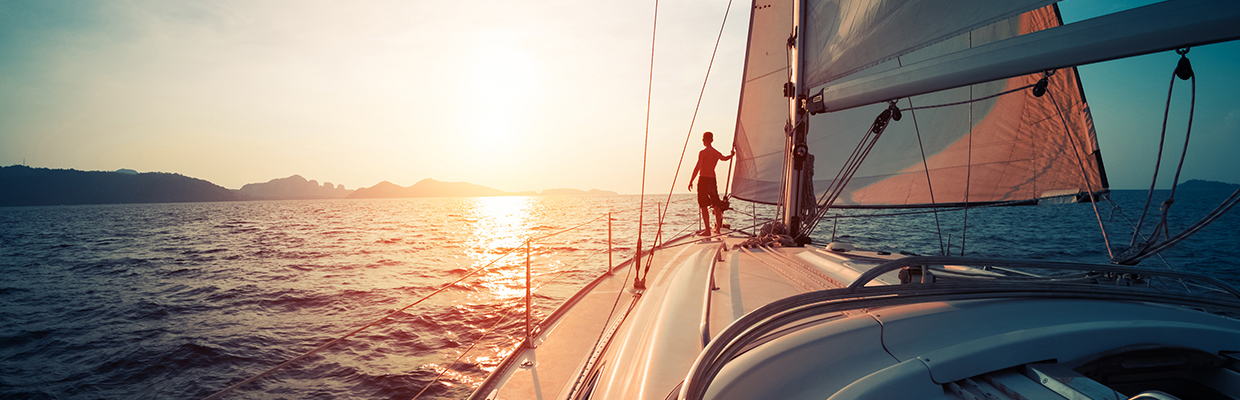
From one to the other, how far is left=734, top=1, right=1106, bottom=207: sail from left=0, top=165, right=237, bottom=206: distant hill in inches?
5013

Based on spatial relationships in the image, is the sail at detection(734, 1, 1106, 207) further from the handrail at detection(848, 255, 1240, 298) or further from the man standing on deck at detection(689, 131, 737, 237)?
the handrail at detection(848, 255, 1240, 298)

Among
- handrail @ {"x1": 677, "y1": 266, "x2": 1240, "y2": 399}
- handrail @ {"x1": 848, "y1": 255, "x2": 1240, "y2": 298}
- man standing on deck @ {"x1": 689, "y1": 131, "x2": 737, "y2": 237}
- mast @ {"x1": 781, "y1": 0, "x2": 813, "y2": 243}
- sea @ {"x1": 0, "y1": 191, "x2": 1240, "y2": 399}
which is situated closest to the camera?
handrail @ {"x1": 677, "y1": 266, "x2": 1240, "y2": 399}

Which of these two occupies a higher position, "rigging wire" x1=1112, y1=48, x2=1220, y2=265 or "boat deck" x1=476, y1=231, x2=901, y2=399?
"rigging wire" x1=1112, y1=48, x2=1220, y2=265

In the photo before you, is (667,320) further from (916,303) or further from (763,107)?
(763,107)

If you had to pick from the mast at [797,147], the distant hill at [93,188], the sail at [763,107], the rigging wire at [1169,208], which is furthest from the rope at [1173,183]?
the distant hill at [93,188]

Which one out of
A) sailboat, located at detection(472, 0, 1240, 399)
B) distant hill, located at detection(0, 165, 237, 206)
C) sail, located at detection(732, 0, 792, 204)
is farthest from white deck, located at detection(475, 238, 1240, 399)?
distant hill, located at detection(0, 165, 237, 206)

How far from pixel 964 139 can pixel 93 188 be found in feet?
441

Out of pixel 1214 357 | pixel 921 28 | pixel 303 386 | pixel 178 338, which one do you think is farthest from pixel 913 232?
pixel 178 338

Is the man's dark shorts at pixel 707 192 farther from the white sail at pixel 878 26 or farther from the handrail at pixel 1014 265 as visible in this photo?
the handrail at pixel 1014 265

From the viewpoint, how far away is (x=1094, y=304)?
4.36ft

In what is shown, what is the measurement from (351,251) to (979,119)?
13756 millimetres

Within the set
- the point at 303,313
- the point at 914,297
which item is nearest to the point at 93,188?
the point at 303,313

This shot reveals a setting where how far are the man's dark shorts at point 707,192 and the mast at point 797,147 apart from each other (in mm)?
1948

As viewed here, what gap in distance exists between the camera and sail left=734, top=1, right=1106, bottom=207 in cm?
353
